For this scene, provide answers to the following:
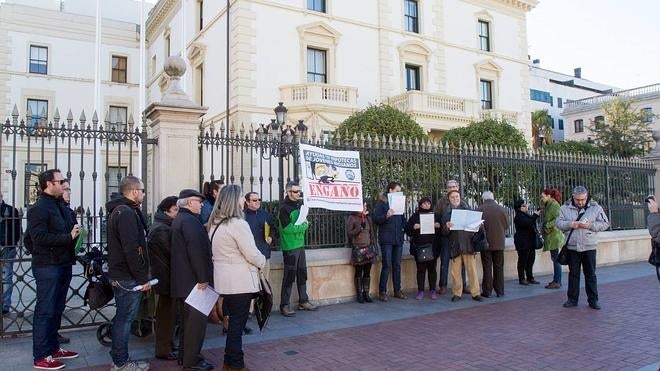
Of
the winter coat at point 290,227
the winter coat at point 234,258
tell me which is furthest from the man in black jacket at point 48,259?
the winter coat at point 290,227

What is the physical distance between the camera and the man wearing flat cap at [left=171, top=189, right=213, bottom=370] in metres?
4.94

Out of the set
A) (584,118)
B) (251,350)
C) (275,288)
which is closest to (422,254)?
(275,288)

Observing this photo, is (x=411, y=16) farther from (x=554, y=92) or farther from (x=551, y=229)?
(x=554, y=92)

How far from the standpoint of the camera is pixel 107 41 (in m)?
32.9

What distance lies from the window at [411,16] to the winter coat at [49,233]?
24045mm

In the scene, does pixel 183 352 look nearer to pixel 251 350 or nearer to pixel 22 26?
pixel 251 350

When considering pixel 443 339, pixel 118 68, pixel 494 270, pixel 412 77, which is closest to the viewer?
pixel 443 339

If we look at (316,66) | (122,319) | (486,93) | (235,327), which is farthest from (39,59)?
(235,327)

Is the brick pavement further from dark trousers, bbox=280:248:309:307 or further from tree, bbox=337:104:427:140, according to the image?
tree, bbox=337:104:427:140

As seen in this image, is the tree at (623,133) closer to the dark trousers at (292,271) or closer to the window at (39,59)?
the dark trousers at (292,271)

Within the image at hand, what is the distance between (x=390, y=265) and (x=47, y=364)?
17.5 ft

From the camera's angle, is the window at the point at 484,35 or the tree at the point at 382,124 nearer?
the tree at the point at 382,124

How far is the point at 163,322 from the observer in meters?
5.61

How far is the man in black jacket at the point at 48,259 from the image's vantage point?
5.22 metres
